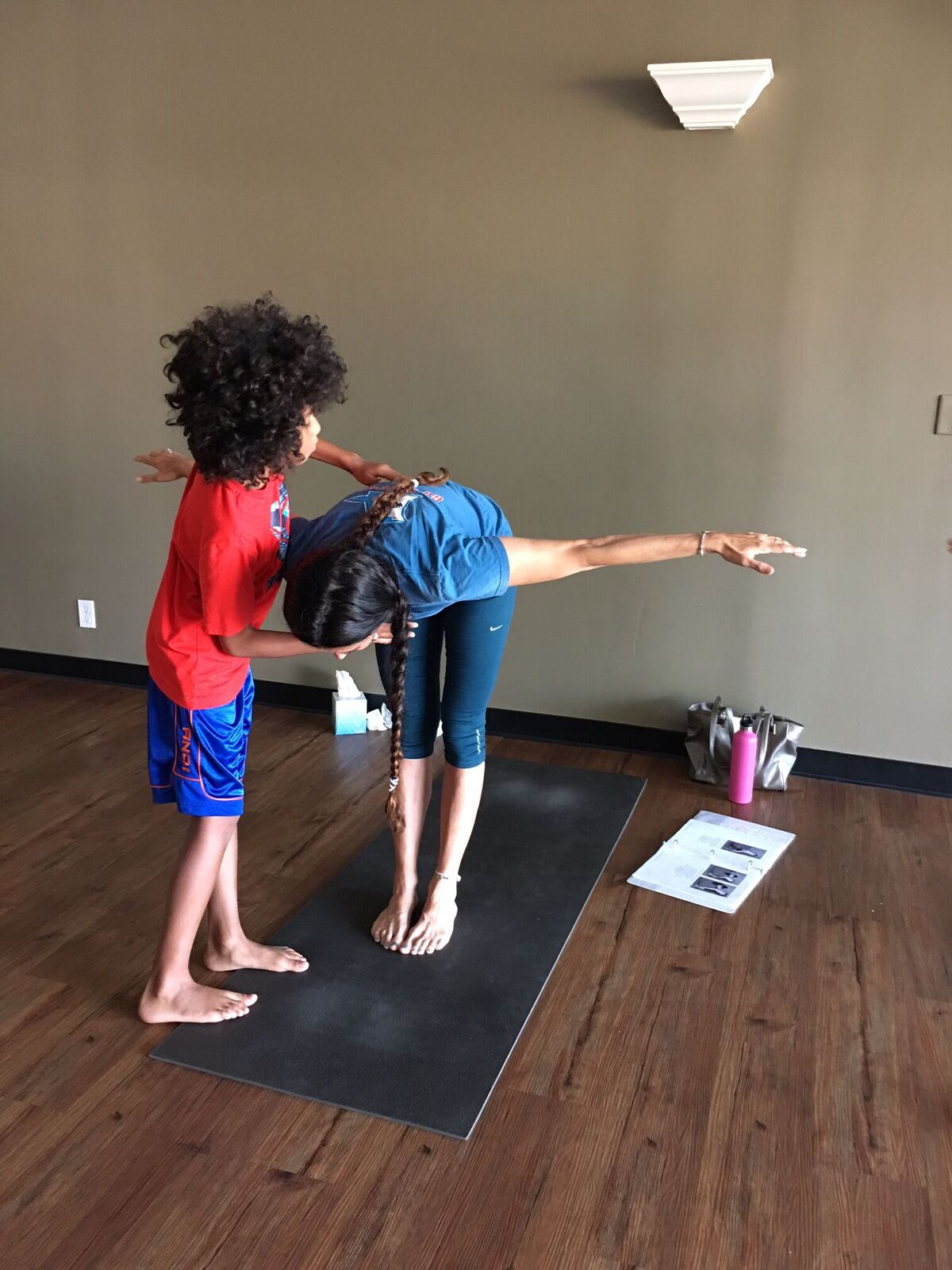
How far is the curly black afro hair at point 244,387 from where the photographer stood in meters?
1.57

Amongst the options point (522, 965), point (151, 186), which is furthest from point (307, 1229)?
point (151, 186)

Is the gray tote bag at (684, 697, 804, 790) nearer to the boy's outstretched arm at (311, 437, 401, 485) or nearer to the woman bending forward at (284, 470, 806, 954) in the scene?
the woman bending forward at (284, 470, 806, 954)

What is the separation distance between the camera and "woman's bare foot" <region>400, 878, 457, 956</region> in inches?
85.2

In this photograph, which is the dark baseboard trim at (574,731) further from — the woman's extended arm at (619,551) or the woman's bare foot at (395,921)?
the woman's extended arm at (619,551)

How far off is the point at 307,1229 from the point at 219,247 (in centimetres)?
294

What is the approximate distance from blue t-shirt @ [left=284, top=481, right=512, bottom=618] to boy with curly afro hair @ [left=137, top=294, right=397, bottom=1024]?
84 millimetres

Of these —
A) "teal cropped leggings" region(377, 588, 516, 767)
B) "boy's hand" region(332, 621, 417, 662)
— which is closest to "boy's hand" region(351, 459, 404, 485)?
"teal cropped leggings" region(377, 588, 516, 767)

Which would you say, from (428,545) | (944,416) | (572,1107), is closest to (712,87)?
(944,416)

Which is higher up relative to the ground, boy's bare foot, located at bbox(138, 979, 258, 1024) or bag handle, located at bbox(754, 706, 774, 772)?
bag handle, located at bbox(754, 706, 774, 772)

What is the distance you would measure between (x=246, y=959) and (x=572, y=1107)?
744 mm

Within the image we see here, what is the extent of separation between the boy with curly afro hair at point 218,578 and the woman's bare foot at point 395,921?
326 mm

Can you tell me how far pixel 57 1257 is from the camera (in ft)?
4.69

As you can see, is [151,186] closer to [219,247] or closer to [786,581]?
[219,247]

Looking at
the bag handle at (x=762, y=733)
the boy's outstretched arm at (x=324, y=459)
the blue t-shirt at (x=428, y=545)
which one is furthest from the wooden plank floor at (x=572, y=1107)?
the boy's outstretched arm at (x=324, y=459)
